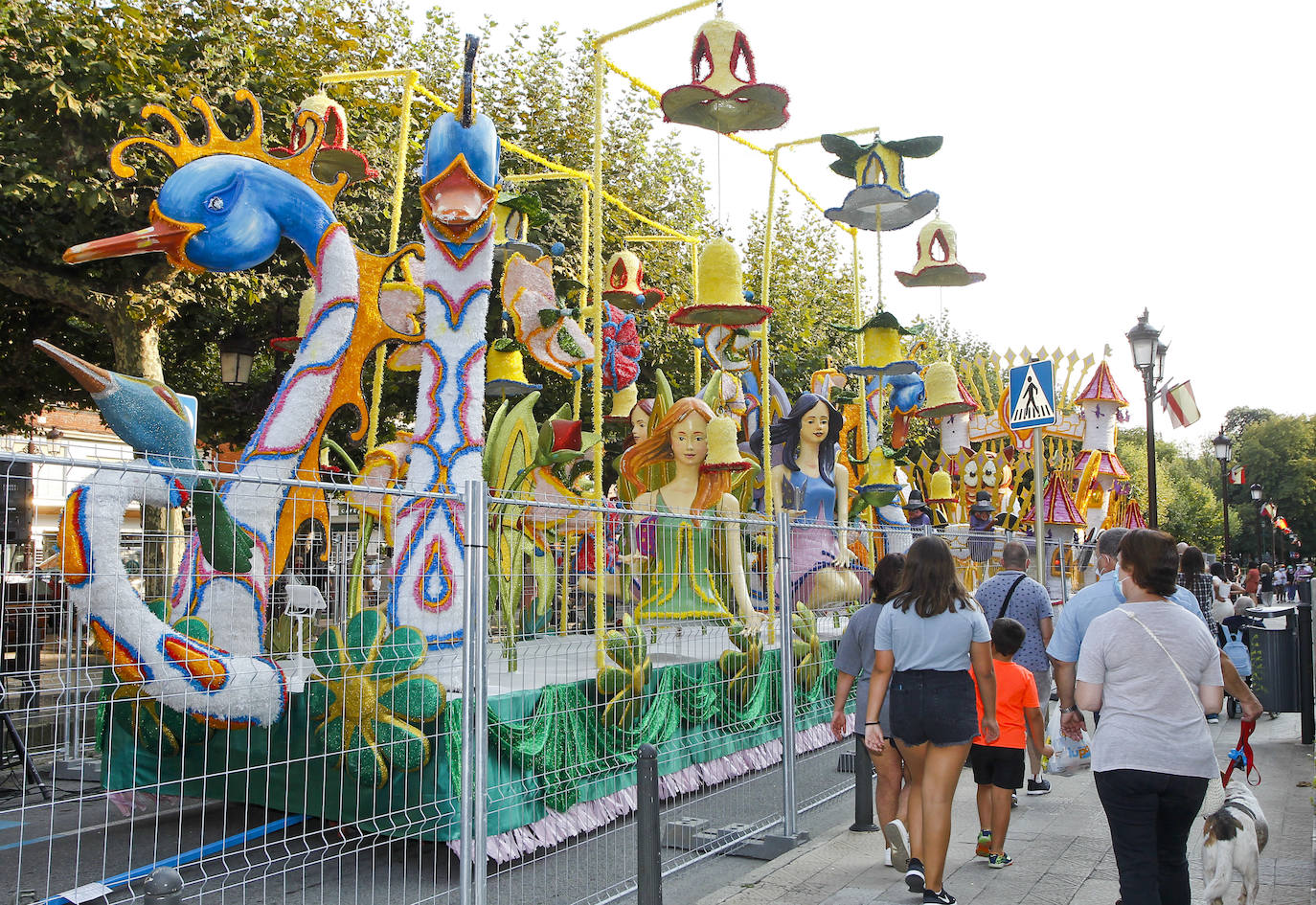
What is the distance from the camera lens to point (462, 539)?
4387mm

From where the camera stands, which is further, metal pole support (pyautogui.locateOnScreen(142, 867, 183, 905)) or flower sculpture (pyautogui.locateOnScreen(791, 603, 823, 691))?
flower sculpture (pyautogui.locateOnScreen(791, 603, 823, 691))

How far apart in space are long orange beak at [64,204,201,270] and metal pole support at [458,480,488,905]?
3.86m

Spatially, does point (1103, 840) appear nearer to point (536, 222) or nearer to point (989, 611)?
point (989, 611)

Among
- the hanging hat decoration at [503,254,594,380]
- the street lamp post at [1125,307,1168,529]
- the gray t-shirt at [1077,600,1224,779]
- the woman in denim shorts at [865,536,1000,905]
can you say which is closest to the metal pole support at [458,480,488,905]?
the woman in denim shorts at [865,536,1000,905]

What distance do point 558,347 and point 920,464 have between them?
14.5 metres

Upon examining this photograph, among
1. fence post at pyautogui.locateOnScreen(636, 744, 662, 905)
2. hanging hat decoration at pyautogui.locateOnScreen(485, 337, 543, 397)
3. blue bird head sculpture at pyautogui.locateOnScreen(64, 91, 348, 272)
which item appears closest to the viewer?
fence post at pyautogui.locateOnScreen(636, 744, 662, 905)

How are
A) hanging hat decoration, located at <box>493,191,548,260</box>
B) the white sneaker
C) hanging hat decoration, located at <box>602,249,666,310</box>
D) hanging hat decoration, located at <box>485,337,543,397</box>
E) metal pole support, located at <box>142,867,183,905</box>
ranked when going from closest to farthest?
metal pole support, located at <box>142,867,183,905</box> → the white sneaker → hanging hat decoration, located at <box>493,191,548,260</box> → hanging hat decoration, located at <box>485,337,543,397</box> → hanging hat decoration, located at <box>602,249,666,310</box>

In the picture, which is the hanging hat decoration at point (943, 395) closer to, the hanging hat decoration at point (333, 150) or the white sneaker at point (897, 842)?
the hanging hat decoration at point (333, 150)

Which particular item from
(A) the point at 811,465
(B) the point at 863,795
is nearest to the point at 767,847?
(B) the point at 863,795

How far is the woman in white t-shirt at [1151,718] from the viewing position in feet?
12.0

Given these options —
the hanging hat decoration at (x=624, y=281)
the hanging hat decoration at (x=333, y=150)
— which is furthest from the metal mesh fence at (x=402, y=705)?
the hanging hat decoration at (x=624, y=281)

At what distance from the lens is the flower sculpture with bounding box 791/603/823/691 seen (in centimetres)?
780

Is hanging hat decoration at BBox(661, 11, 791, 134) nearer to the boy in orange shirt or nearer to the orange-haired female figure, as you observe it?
the orange-haired female figure

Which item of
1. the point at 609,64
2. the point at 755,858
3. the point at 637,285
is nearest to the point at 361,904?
the point at 755,858
